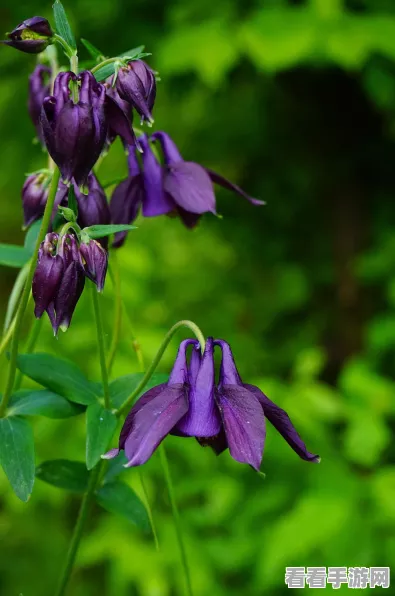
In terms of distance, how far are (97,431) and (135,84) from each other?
32cm

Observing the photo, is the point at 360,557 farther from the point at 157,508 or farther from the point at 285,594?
the point at 157,508

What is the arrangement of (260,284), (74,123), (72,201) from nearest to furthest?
(74,123) → (72,201) → (260,284)

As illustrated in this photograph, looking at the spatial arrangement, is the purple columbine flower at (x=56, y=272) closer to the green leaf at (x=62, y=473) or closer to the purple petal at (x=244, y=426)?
the purple petal at (x=244, y=426)

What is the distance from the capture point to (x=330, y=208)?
266 centimetres

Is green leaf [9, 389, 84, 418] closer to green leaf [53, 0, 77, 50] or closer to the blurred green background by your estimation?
green leaf [53, 0, 77, 50]

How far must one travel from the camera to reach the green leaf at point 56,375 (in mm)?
786

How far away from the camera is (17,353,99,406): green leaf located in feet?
2.58

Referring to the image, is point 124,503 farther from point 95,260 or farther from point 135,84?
point 135,84

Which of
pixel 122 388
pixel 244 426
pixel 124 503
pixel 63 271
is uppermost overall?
pixel 63 271

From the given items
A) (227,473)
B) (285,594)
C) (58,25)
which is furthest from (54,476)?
(285,594)

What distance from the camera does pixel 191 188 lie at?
0.85 metres

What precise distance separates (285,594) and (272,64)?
4.27 feet

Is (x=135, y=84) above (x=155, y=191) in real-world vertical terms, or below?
above

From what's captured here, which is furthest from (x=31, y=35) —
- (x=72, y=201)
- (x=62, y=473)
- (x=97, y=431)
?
(x=62, y=473)
